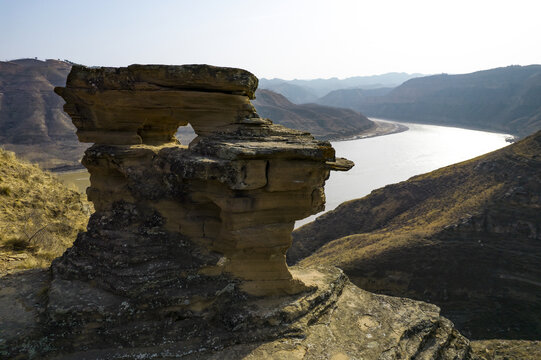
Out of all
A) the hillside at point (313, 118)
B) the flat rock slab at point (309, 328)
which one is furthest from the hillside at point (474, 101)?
the flat rock slab at point (309, 328)

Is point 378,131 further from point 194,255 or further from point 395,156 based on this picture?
point 194,255

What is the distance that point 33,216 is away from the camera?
13.9m

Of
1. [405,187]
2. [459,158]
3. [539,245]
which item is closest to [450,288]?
[539,245]

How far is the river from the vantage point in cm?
4572

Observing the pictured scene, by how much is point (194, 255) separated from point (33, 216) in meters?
8.97

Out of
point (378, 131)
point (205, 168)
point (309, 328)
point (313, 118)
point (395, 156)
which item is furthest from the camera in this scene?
point (378, 131)

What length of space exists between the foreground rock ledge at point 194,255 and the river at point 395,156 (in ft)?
90.8

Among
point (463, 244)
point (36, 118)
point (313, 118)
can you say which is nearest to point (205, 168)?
point (463, 244)

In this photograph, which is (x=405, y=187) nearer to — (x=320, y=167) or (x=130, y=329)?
(x=320, y=167)

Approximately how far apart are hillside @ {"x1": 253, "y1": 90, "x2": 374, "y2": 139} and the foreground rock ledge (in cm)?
7679

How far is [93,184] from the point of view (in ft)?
32.7

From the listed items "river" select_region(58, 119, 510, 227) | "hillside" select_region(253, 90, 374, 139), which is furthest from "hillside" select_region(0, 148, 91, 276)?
"hillside" select_region(253, 90, 374, 139)

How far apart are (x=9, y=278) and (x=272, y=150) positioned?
748cm

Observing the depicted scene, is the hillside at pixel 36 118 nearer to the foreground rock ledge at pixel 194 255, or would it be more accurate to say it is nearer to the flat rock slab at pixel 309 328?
the foreground rock ledge at pixel 194 255
